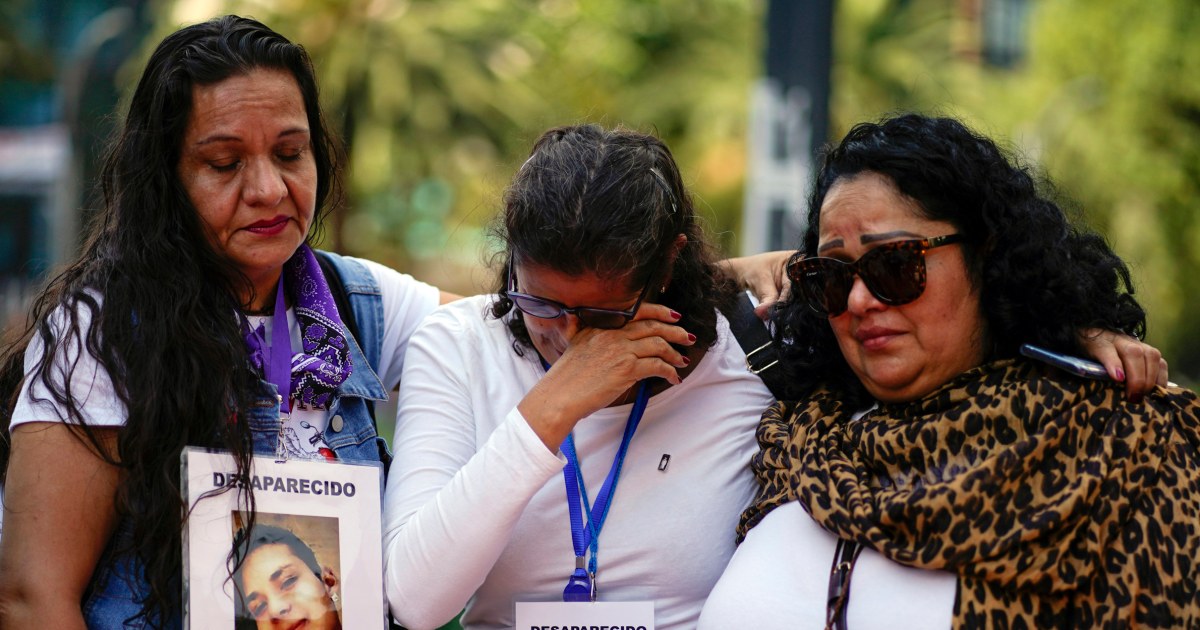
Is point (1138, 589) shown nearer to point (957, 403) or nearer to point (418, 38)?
point (957, 403)

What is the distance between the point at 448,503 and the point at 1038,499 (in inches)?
51.1

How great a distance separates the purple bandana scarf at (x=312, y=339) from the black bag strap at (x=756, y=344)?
3.48ft

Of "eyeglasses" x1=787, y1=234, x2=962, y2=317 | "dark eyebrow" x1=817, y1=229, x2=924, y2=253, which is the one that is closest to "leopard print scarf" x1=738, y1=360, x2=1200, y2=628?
"eyeglasses" x1=787, y1=234, x2=962, y2=317

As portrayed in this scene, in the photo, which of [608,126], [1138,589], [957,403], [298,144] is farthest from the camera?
[608,126]

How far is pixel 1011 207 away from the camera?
2961mm

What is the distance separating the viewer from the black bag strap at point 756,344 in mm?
3393

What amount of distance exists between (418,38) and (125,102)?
2174cm

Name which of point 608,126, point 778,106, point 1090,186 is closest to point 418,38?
point 1090,186

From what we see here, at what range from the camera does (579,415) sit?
294 centimetres

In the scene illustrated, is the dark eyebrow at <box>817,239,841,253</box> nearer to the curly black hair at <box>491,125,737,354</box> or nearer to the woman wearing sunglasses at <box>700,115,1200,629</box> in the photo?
the woman wearing sunglasses at <box>700,115,1200,629</box>

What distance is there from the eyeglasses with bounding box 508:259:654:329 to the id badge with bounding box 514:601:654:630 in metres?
0.67

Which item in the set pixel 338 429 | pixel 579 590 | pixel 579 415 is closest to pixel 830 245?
pixel 579 415

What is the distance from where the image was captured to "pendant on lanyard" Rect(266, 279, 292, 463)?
10.0 ft

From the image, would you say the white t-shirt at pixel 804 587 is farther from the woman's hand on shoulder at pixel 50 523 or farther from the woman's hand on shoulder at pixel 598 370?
the woman's hand on shoulder at pixel 50 523
